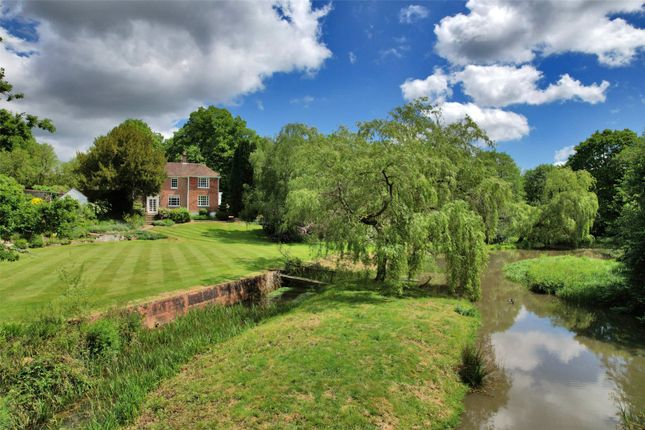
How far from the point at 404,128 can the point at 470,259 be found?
6588 millimetres

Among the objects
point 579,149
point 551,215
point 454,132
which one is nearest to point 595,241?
point 551,215

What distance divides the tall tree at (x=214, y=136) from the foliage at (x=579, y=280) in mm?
46104

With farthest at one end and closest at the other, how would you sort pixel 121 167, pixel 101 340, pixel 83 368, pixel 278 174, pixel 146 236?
pixel 121 167, pixel 278 174, pixel 146 236, pixel 101 340, pixel 83 368

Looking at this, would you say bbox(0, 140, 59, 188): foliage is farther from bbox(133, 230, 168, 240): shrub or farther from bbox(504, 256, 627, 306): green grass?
bbox(504, 256, 627, 306): green grass

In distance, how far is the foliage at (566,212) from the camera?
1314 inches

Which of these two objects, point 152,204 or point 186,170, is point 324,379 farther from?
point 186,170

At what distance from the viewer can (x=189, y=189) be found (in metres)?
49.0

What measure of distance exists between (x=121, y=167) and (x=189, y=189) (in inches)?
642

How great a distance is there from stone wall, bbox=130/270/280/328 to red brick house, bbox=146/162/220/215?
34276 millimetres

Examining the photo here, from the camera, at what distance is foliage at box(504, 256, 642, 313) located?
15.6 metres

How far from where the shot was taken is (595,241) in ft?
129

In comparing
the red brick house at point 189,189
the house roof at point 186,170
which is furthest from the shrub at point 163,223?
the house roof at point 186,170

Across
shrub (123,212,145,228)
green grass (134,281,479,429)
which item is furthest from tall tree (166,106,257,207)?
green grass (134,281,479,429)

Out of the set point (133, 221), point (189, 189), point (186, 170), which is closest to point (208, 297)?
point (133, 221)
